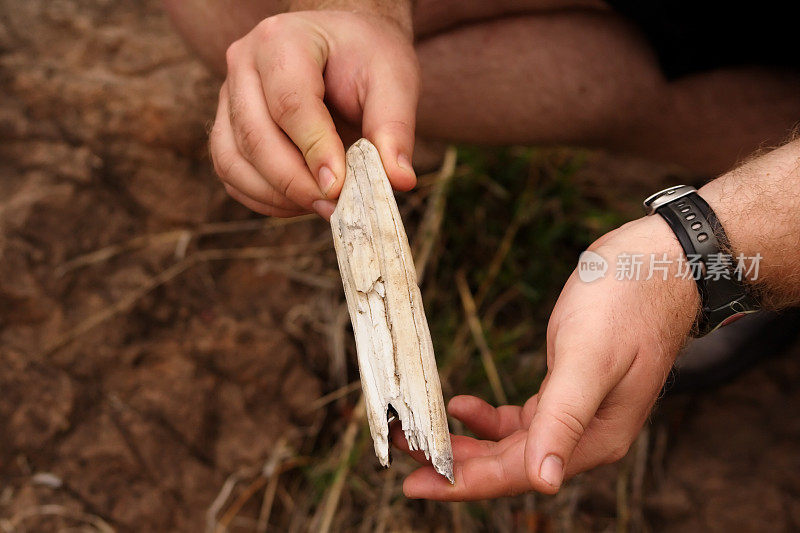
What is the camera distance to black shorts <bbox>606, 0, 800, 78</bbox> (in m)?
1.51

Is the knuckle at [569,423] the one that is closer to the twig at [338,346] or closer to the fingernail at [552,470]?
the fingernail at [552,470]

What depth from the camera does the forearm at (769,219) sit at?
108 cm

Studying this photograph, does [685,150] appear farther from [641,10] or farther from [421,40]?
[421,40]

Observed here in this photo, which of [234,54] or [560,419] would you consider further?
[234,54]

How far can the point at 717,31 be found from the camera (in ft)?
5.10

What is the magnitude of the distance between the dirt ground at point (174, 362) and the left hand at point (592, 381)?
711mm

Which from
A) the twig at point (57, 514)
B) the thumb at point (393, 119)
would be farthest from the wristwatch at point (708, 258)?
the twig at point (57, 514)

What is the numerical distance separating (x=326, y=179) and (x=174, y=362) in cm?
90

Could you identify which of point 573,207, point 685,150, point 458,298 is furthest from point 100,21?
point 685,150

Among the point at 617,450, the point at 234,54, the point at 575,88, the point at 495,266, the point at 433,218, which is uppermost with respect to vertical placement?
the point at 234,54

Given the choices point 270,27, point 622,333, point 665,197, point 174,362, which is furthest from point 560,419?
point 174,362

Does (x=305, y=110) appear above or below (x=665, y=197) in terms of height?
above

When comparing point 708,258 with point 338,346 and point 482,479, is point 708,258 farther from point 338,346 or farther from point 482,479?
point 338,346

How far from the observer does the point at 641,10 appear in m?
1.59
